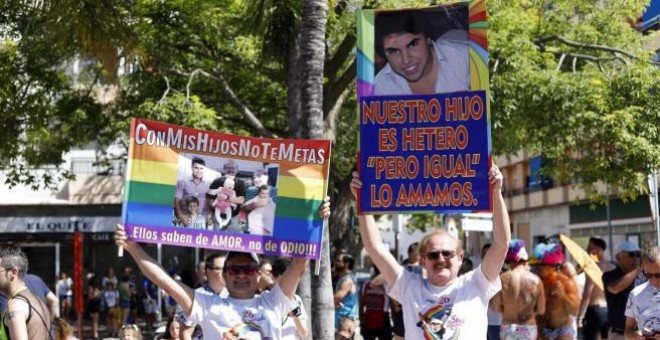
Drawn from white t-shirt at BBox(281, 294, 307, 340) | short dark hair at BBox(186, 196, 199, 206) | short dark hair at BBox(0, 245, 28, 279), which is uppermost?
short dark hair at BBox(186, 196, 199, 206)

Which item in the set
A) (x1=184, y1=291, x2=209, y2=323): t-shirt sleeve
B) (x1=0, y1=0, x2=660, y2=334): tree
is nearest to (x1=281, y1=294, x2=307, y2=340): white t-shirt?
(x1=184, y1=291, x2=209, y2=323): t-shirt sleeve

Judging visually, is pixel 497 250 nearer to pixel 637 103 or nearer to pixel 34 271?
pixel 637 103

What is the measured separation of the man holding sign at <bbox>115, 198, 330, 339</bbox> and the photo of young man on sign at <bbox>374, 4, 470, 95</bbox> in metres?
1.61

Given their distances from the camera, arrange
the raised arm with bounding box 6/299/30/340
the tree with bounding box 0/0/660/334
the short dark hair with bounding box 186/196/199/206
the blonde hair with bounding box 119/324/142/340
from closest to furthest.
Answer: the short dark hair with bounding box 186/196/199/206 < the raised arm with bounding box 6/299/30/340 < the blonde hair with bounding box 119/324/142/340 < the tree with bounding box 0/0/660/334

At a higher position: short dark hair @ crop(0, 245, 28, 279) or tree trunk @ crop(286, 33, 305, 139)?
tree trunk @ crop(286, 33, 305, 139)

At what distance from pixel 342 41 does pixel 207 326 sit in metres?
12.8

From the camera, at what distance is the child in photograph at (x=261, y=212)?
637cm

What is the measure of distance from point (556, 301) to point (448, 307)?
5813mm

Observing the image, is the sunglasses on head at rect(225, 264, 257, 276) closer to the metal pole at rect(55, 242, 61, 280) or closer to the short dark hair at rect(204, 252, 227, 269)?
the short dark hair at rect(204, 252, 227, 269)

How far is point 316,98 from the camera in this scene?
9945mm

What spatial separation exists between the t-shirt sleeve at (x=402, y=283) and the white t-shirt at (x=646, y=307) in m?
2.33

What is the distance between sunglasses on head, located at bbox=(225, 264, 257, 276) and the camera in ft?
19.2

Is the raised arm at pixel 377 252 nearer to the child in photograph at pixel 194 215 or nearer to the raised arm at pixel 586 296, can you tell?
the child in photograph at pixel 194 215

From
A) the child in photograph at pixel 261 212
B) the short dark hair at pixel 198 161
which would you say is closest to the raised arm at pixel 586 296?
the child in photograph at pixel 261 212
